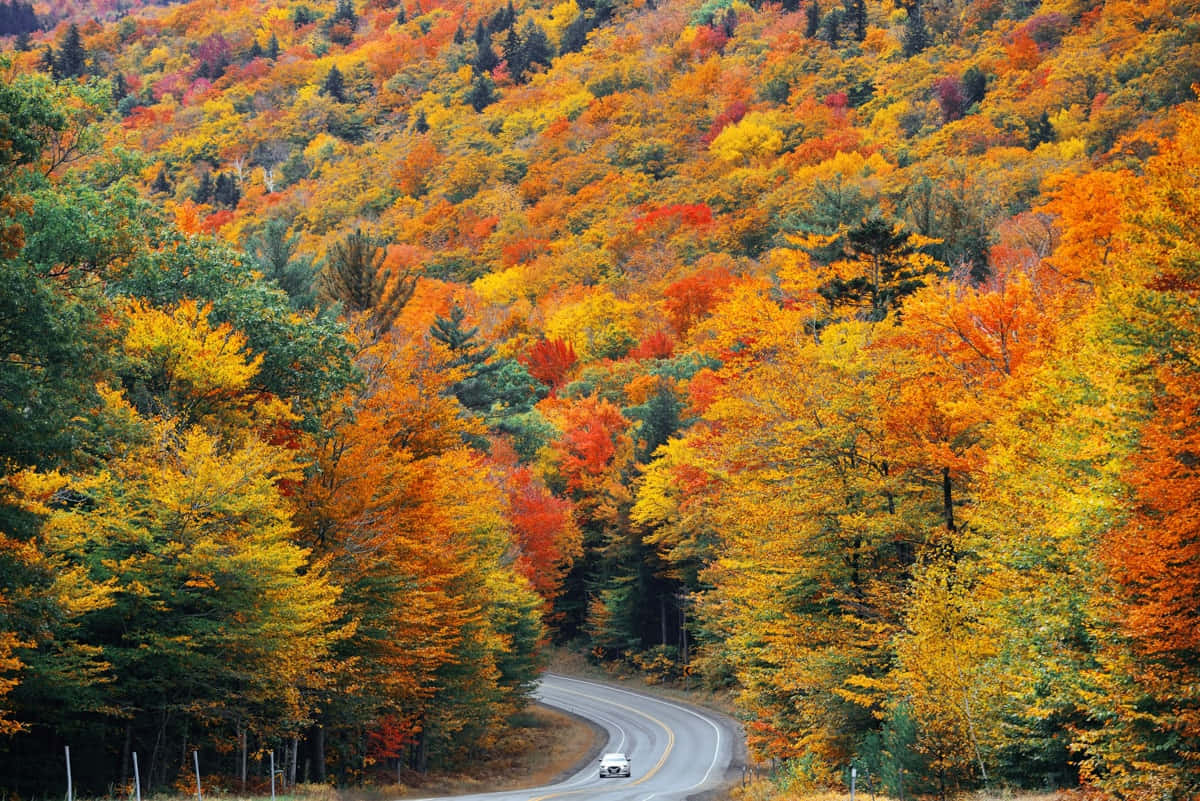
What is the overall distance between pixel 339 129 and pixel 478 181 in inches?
1896

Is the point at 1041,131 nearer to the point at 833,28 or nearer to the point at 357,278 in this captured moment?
the point at 357,278

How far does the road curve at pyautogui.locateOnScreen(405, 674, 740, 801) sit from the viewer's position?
36.4 m

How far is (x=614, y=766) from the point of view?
44000 millimetres

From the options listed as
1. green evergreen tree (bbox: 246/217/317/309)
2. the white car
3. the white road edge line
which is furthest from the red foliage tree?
the white car

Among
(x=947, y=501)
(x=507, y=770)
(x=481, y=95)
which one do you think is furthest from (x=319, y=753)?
(x=481, y=95)

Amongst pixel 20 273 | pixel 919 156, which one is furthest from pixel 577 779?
pixel 919 156

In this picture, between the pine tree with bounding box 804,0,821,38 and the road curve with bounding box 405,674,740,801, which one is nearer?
the road curve with bounding box 405,674,740,801

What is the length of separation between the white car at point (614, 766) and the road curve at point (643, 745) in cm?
36

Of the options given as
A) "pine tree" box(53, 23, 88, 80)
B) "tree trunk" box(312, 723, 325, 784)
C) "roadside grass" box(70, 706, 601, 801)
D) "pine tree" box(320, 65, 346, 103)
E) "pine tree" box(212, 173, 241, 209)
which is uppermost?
"pine tree" box(53, 23, 88, 80)

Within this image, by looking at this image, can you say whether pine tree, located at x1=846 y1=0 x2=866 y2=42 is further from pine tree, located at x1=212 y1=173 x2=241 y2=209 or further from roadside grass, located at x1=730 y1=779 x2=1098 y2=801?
roadside grass, located at x1=730 y1=779 x2=1098 y2=801

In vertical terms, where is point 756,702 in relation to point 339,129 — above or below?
below

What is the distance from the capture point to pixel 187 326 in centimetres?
3102

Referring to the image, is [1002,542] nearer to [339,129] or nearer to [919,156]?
[919,156]

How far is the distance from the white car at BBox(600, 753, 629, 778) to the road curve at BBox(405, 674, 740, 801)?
1.17 feet
